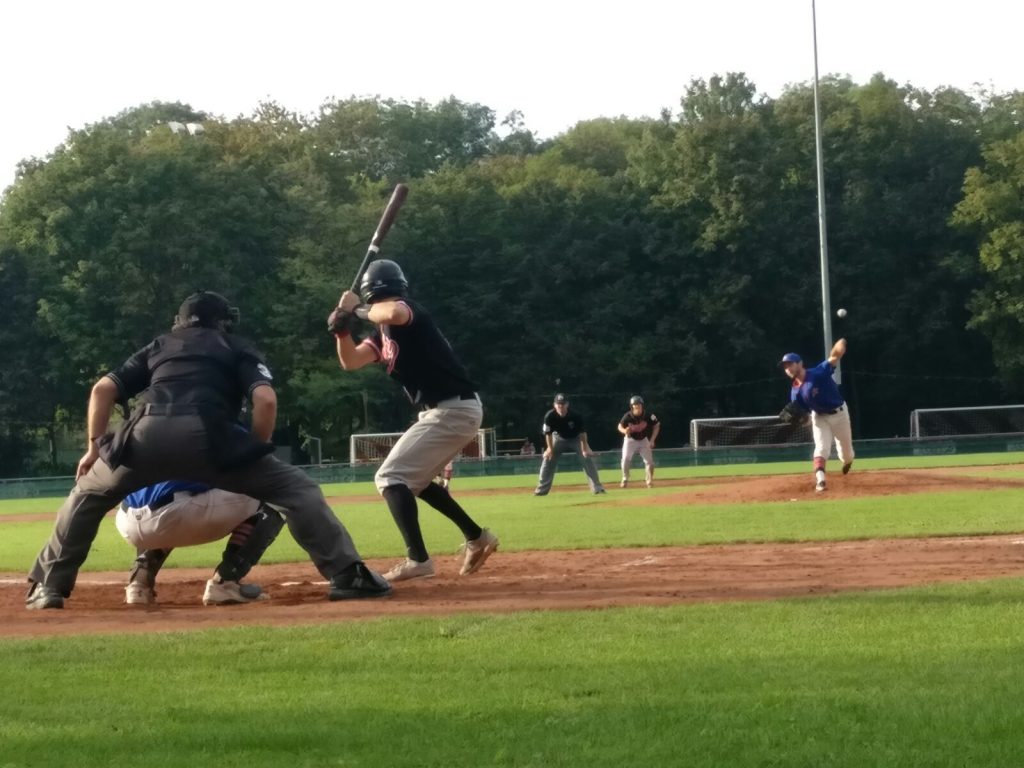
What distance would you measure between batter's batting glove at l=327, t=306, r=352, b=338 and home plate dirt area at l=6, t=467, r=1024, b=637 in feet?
5.41

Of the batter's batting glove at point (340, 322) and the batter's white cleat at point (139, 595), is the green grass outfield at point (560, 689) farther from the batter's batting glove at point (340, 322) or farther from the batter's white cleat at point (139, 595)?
the batter's batting glove at point (340, 322)

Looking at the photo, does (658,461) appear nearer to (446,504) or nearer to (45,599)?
(446,504)

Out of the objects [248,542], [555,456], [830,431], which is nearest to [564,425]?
[555,456]

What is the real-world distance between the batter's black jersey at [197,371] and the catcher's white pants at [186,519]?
0.65 meters

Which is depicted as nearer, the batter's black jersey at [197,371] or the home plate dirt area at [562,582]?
the home plate dirt area at [562,582]

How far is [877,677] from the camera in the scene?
5.87 meters

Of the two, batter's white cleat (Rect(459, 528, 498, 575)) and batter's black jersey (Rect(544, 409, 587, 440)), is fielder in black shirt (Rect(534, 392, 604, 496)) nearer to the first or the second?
batter's black jersey (Rect(544, 409, 587, 440))


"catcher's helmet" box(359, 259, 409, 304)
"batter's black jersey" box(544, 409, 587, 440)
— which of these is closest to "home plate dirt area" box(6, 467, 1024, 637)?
"catcher's helmet" box(359, 259, 409, 304)

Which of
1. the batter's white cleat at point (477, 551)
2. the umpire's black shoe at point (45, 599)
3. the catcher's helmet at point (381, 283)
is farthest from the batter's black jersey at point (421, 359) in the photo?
the umpire's black shoe at point (45, 599)

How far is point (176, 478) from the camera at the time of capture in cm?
901

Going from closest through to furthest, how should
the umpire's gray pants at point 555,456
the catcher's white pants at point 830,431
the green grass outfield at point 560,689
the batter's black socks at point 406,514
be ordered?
the green grass outfield at point 560,689
the batter's black socks at point 406,514
the catcher's white pants at point 830,431
the umpire's gray pants at point 555,456

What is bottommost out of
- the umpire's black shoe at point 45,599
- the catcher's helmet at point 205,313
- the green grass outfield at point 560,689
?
the umpire's black shoe at point 45,599

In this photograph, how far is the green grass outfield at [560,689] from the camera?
487cm

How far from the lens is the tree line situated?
204 ft
